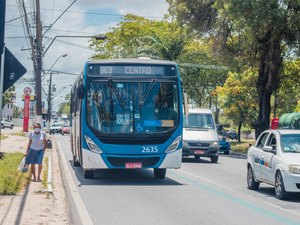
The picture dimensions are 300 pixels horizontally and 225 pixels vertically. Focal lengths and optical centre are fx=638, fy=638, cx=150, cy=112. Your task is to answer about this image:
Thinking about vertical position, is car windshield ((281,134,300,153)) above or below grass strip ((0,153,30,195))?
above

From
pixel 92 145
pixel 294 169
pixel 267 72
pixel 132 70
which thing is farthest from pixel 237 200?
pixel 267 72

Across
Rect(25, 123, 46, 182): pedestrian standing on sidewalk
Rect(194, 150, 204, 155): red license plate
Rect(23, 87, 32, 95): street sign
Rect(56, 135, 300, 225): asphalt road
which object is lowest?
Rect(56, 135, 300, 225): asphalt road

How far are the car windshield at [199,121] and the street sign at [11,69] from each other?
15.7 m

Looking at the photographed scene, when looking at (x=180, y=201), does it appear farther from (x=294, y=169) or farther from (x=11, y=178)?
(x=11, y=178)

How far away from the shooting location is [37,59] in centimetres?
3319

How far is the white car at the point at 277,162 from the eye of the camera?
1359 cm

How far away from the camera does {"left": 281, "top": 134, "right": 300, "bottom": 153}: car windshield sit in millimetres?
14587

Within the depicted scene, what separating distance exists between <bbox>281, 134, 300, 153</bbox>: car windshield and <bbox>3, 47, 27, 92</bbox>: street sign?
6.15 meters

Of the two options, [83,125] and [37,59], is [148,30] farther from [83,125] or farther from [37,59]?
[83,125]

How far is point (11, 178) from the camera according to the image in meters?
15.7

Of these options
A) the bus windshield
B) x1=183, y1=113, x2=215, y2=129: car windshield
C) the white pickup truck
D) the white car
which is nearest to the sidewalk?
the bus windshield

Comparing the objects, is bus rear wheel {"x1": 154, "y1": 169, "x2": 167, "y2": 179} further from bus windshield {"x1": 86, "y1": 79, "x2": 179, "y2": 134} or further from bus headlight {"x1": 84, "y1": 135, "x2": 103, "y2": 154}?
bus headlight {"x1": 84, "y1": 135, "x2": 103, "y2": 154}

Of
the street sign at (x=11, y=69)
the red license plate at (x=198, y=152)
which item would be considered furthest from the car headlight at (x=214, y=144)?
the street sign at (x=11, y=69)

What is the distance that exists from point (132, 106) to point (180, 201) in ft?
14.8
